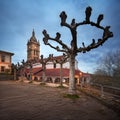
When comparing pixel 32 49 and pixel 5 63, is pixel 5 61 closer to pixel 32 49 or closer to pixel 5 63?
pixel 5 63

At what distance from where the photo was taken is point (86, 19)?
33.5ft

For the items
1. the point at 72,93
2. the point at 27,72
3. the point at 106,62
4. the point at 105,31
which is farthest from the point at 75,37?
the point at 27,72

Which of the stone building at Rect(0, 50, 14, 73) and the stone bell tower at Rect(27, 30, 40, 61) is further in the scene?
the stone bell tower at Rect(27, 30, 40, 61)

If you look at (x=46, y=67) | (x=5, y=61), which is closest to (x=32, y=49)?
(x=46, y=67)

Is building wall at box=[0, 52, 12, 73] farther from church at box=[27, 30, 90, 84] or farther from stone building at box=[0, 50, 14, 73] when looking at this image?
church at box=[27, 30, 90, 84]

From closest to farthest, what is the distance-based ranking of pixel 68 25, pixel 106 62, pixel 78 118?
1. pixel 78 118
2. pixel 68 25
3. pixel 106 62

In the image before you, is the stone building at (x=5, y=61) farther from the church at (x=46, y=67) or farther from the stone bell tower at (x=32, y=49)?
the stone bell tower at (x=32, y=49)

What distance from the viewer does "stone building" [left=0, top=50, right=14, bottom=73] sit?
44.5m

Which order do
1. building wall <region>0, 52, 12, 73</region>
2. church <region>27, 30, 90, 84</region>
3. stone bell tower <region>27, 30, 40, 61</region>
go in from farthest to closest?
stone bell tower <region>27, 30, 40, 61</region> → building wall <region>0, 52, 12, 73</region> → church <region>27, 30, 90, 84</region>

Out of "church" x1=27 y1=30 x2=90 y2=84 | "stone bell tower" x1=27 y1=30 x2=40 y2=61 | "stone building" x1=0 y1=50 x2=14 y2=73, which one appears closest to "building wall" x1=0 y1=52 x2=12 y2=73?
"stone building" x1=0 y1=50 x2=14 y2=73

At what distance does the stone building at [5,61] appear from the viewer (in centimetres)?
4447

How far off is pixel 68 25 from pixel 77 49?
2.06 m

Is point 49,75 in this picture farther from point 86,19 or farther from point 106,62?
point 86,19

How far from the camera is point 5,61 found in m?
45.6
